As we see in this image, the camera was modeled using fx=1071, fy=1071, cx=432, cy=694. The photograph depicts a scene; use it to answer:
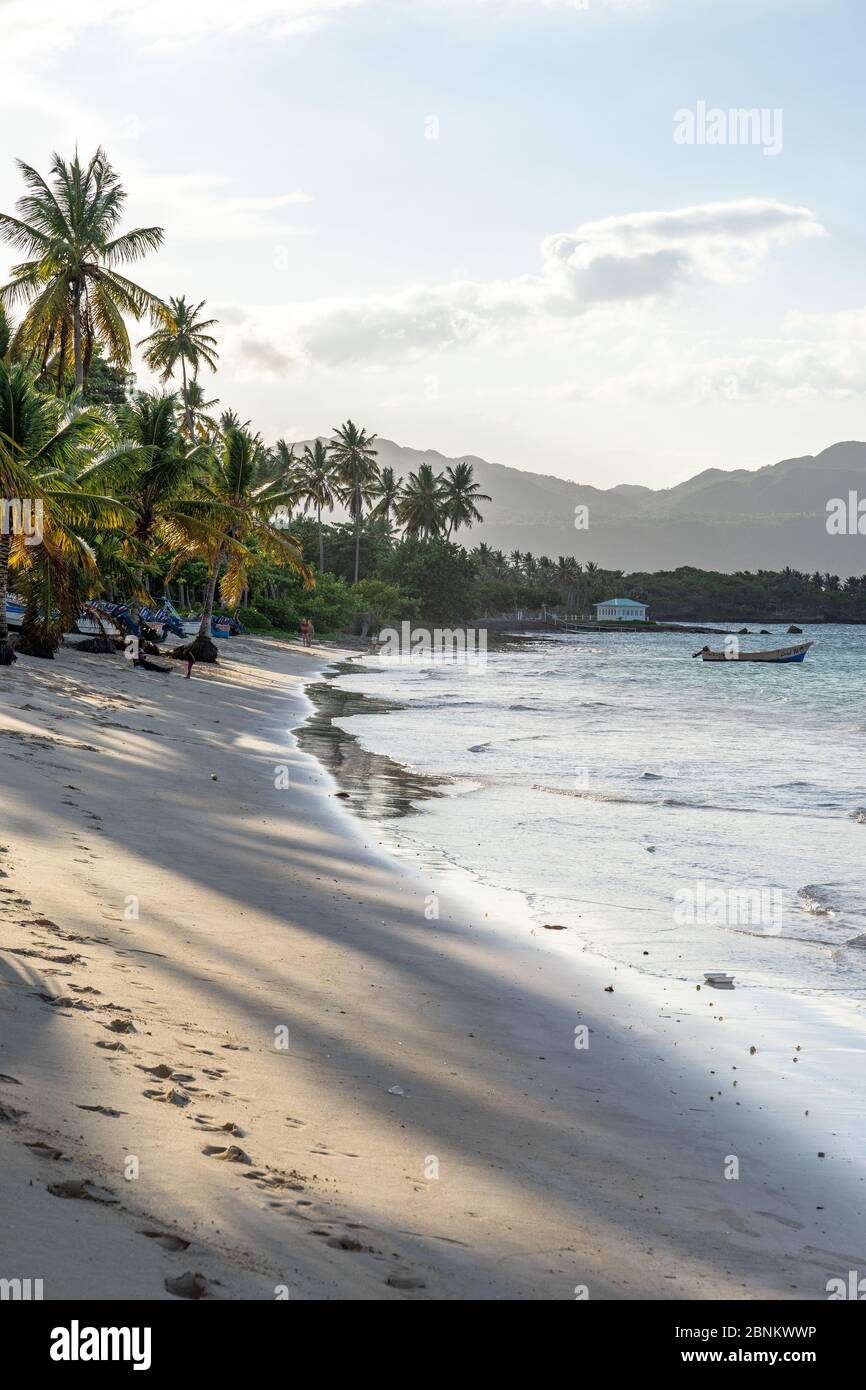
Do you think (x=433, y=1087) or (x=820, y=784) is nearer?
(x=433, y=1087)

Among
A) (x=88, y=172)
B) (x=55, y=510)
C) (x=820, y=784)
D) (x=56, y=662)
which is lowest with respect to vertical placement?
(x=820, y=784)

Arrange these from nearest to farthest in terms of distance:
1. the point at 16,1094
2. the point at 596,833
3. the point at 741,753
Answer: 1. the point at 16,1094
2. the point at 596,833
3. the point at 741,753

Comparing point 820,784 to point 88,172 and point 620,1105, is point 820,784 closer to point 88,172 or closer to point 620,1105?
point 620,1105

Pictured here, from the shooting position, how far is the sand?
398 centimetres

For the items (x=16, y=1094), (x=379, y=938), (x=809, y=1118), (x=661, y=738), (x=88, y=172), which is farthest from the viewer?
(x=88, y=172)

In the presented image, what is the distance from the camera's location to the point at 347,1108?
5.47m

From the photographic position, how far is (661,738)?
29.5 m

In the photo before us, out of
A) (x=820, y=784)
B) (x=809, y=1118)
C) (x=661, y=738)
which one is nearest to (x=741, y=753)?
(x=661, y=738)

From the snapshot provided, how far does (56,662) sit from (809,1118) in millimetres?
25117

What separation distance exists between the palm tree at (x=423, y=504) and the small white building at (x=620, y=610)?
192 ft
